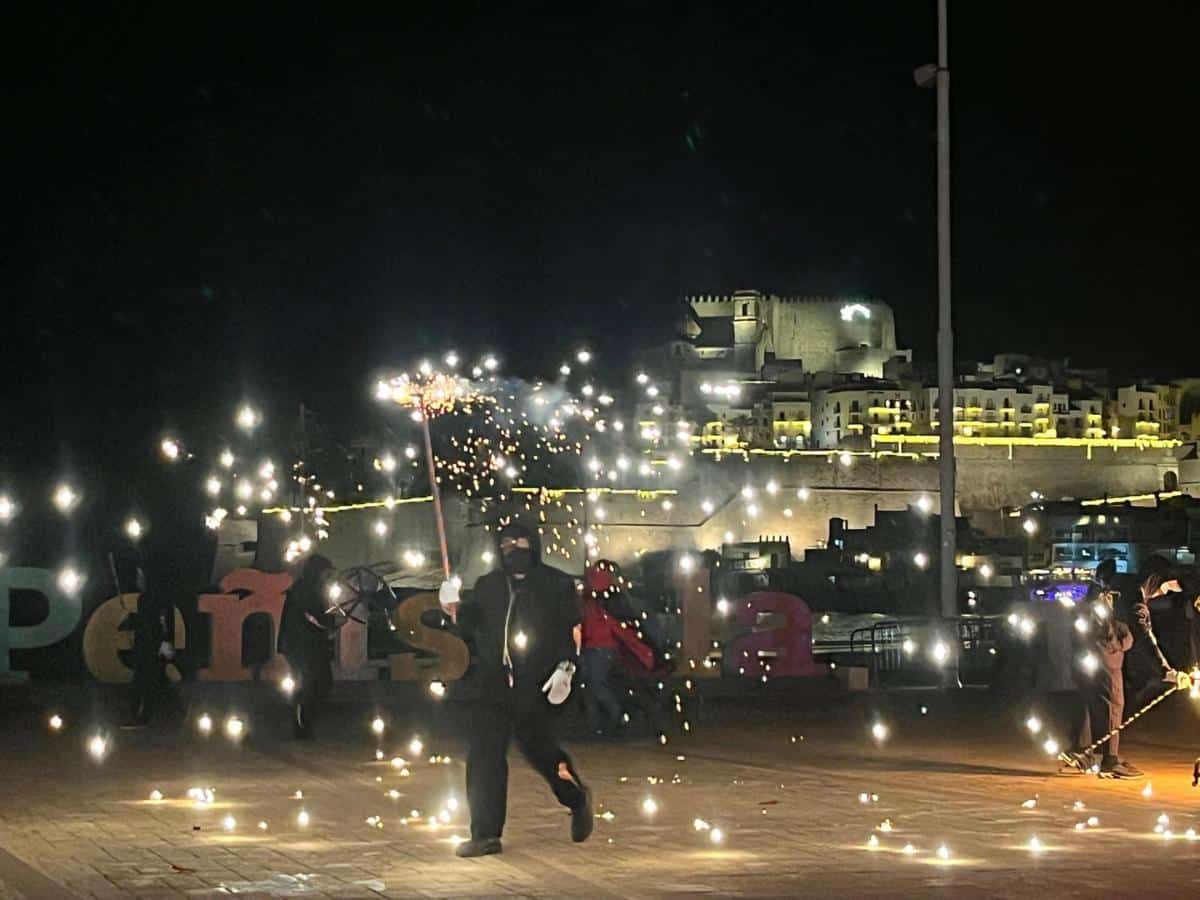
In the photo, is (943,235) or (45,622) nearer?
(45,622)

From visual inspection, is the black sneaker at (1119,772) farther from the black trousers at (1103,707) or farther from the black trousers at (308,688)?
the black trousers at (308,688)

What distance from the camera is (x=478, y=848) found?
1032 cm

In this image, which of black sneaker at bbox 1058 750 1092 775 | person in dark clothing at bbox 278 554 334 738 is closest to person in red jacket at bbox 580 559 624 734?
person in dark clothing at bbox 278 554 334 738

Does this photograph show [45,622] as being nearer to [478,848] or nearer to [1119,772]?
[1119,772]

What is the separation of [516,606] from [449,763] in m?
4.83

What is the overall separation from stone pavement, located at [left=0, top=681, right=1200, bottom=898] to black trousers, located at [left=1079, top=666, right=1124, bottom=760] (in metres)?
0.42

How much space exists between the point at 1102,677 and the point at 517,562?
222 inches

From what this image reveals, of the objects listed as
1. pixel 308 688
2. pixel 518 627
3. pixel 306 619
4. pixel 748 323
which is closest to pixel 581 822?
pixel 518 627

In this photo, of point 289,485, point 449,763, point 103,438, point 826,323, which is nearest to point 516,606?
point 449,763

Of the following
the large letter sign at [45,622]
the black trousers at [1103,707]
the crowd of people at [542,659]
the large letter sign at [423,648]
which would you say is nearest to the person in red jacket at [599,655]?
the crowd of people at [542,659]

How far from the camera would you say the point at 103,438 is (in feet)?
78.0

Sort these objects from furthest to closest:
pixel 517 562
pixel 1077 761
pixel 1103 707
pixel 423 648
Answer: pixel 423 648, pixel 1077 761, pixel 1103 707, pixel 517 562

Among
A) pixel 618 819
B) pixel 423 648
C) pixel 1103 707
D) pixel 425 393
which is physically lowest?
pixel 618 819

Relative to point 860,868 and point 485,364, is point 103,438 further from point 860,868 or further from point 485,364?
point 860,868
